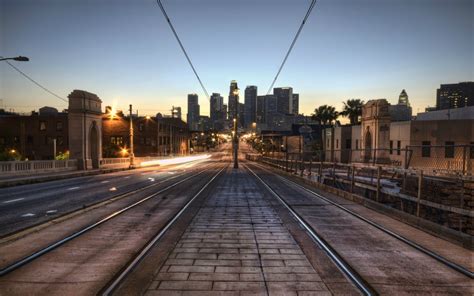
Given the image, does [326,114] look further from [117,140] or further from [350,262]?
[350,262]

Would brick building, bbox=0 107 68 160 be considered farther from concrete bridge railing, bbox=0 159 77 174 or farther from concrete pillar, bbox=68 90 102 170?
concrete bridge railing, bbox=0 159 77 174

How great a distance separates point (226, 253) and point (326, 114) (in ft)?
246

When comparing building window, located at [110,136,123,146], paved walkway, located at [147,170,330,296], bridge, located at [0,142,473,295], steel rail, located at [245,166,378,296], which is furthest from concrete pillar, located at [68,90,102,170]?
building window, located at [110,136,123,146]

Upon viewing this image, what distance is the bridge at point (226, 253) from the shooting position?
4.79 m

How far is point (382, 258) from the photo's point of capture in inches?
238

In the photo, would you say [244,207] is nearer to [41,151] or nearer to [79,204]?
[79,204]

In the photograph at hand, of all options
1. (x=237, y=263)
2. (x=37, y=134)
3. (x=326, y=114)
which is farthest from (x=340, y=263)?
(x=37, y=134)

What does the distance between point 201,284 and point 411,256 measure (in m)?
4.20

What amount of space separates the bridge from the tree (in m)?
68.9

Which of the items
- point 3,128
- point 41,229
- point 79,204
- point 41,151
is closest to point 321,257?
point 41,229

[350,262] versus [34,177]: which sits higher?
[350,262]

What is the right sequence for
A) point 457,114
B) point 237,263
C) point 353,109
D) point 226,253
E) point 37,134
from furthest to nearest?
1. point 37,134
2. point 353,109
3. point 457,114
4. point 226,253
5. point 237,263

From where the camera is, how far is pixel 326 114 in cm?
7712

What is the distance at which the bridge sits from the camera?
189 inches
